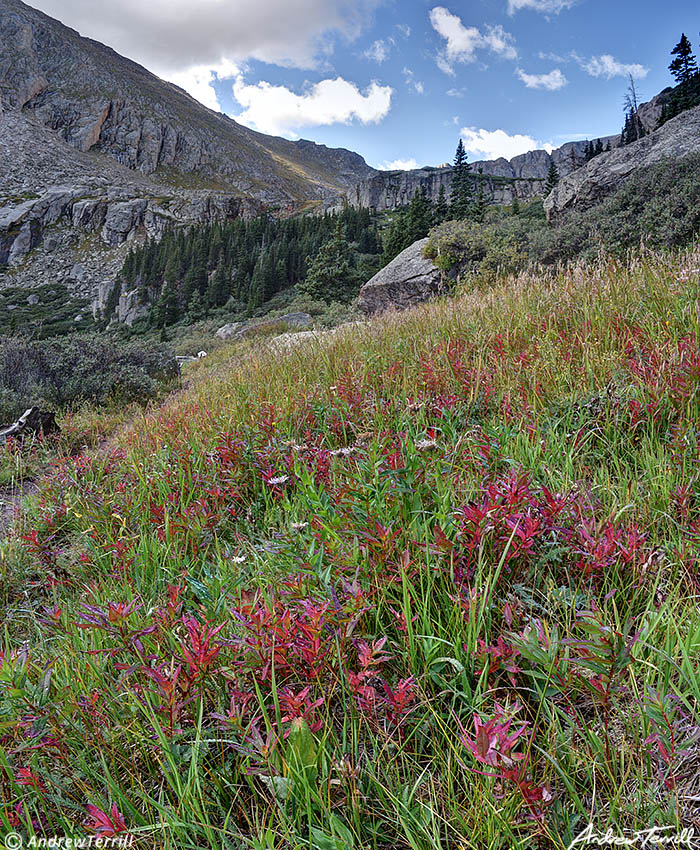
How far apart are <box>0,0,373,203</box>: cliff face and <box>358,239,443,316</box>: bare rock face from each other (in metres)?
149

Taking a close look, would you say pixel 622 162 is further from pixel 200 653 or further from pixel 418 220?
pixel 418 220

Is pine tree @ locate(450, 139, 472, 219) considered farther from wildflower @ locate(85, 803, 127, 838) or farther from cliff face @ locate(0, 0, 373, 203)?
cliff face @ locate(0, 0, 373, 203)

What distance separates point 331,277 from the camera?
3769 centimetres

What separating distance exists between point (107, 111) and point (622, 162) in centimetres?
18396

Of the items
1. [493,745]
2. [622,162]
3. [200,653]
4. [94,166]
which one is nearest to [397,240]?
[622,162]

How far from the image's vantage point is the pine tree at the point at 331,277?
122 feet

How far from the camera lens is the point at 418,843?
928 millimetres

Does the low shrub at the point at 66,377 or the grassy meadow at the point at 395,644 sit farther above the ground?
the low shrub at the point at 66,377

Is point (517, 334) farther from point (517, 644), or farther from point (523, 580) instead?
point (517, 644)

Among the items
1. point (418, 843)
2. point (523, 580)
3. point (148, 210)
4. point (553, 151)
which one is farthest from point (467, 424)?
point (553, 151)

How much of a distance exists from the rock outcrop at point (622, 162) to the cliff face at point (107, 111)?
150473 millimetres

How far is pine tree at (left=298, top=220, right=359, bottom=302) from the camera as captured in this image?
37.3 meters

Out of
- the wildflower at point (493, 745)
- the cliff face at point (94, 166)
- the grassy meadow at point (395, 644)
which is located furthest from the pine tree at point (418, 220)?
the cliff face at point (94, 166)

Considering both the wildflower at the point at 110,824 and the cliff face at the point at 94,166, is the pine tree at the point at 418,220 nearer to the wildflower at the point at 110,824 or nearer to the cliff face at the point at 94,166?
the wildflower at the point at 110,824
